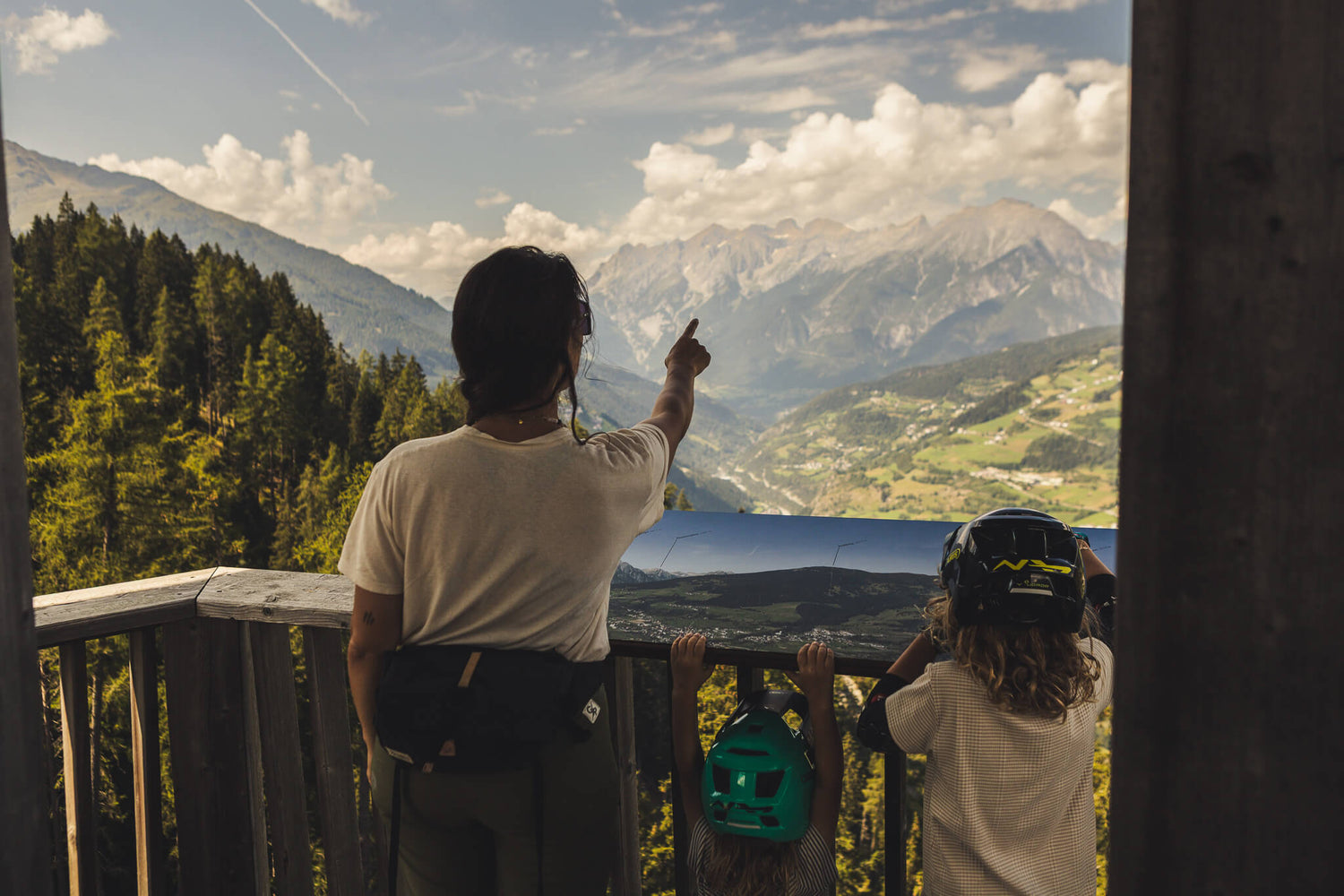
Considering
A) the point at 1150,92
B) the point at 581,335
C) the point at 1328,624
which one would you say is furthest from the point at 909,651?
the point at 1150,92

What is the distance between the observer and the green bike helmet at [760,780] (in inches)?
68.0

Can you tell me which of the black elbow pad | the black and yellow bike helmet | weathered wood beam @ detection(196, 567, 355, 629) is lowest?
the black elbow pad

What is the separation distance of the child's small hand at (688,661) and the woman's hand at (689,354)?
59 centimetres

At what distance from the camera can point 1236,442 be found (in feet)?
2.62

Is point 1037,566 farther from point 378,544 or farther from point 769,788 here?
point 378,544

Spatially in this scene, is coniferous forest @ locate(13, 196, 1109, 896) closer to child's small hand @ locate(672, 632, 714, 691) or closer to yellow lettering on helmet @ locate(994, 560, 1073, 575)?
child's small hand @ locate(672, 632, 714, 691)

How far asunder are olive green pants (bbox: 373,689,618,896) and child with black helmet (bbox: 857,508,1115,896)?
0.57 meters

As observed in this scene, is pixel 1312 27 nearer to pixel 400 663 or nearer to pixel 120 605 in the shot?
pixel 400 663

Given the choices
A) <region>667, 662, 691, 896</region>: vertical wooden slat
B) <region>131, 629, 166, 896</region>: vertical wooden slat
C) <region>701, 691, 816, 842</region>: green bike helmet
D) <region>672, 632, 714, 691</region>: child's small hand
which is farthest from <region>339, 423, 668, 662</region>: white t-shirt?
<region>131, 629, 166, 896</region>: vertical wooden slat

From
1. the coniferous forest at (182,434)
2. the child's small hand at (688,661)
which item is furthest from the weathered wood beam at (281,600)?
the coniferous forest at (182,434)

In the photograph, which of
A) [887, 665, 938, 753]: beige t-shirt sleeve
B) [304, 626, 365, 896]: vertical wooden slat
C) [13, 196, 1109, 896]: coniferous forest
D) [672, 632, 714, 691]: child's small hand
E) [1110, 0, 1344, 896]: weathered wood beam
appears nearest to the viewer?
[1110, 0, 1344, 896]: weathered wood beam

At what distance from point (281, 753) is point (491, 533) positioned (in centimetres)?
121

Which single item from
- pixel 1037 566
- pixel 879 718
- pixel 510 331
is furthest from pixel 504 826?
pixel 1037 566

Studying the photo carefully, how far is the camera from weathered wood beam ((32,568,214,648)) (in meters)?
1.95
